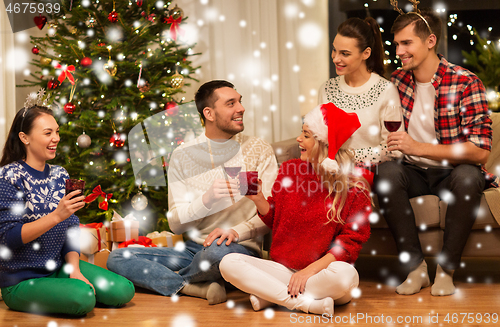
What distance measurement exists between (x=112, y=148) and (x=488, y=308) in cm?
209

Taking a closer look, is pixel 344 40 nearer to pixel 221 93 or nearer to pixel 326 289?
pixel 221 93

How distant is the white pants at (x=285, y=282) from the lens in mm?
1681

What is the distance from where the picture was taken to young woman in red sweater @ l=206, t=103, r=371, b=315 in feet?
5.63

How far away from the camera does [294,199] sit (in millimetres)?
1862

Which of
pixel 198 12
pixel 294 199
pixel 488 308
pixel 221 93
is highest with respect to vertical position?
pixel 198 12

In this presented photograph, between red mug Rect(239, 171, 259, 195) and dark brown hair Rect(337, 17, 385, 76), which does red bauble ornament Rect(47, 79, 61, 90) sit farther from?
dark brown hair Rect(337, 17, 385, 76)

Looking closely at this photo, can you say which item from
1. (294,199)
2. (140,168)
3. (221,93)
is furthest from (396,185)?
(140,168)

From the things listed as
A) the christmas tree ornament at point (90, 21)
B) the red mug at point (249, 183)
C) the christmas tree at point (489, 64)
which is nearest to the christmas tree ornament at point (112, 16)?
the christmas tree ornament at point (90, 21)

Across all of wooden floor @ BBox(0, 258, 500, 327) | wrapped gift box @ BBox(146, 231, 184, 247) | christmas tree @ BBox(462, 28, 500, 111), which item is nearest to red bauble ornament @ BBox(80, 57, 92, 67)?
wrapped gift box @ BBox(146, 231, 184, 247)

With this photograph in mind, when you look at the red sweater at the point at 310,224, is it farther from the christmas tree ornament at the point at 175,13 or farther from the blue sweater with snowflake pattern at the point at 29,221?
the christmas tree ornament at the point at 175,13

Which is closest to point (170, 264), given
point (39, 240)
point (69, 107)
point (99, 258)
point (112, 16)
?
point (99, 258)

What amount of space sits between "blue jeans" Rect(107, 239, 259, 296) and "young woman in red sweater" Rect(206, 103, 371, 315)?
0.25 ft

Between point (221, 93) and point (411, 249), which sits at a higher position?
point (221, 93)

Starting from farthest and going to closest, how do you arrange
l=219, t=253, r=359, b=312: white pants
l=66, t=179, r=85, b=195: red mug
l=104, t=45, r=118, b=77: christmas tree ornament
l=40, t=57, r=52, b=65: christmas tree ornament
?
l=40, t=57, r=52, b=65: christmas tree ornament, l=104, t=45, r=118, b=77: christmas tree ornament, l=219, t=253, r=359, b=312: white pants, l=66, t=179, r=85, b=195: red mug
